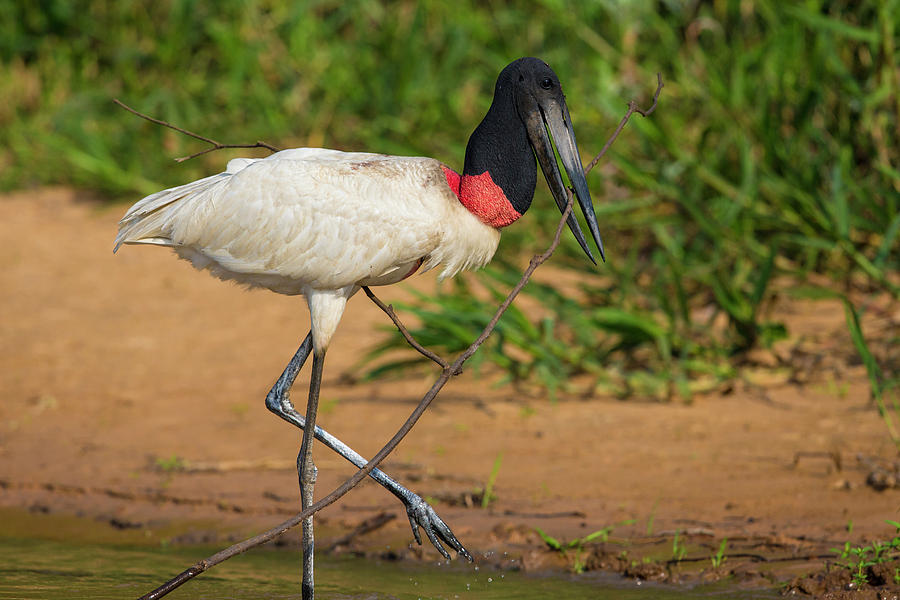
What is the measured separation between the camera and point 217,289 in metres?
6.90

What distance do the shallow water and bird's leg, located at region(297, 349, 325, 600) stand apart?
0.17 metres

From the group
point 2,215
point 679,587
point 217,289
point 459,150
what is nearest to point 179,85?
point 2,215

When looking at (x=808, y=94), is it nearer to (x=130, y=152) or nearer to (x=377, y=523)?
(x=377, y=523)

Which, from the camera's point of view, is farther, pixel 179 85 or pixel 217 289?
pixel 179 85

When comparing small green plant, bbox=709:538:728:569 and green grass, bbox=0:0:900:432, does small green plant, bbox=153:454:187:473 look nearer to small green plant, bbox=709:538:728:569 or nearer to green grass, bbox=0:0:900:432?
green grass, bbox=0:0:900:432

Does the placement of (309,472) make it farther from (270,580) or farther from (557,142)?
(557,142)

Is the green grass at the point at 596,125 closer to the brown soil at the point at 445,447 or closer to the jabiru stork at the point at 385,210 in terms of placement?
the brown soil at the point at 445,447

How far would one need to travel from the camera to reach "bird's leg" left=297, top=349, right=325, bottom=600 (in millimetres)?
3383

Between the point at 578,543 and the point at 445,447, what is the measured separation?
1111mm

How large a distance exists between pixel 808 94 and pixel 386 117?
283 centimetres

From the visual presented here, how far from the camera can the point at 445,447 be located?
472 cm

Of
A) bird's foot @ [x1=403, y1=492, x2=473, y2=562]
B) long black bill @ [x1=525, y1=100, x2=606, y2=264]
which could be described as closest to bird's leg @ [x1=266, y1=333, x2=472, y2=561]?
bird's foot @ [x1=403, y1=492, x2=473, y2=562]

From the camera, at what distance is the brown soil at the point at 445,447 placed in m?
3.81

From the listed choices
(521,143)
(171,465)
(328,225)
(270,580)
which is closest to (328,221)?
(328,225)
